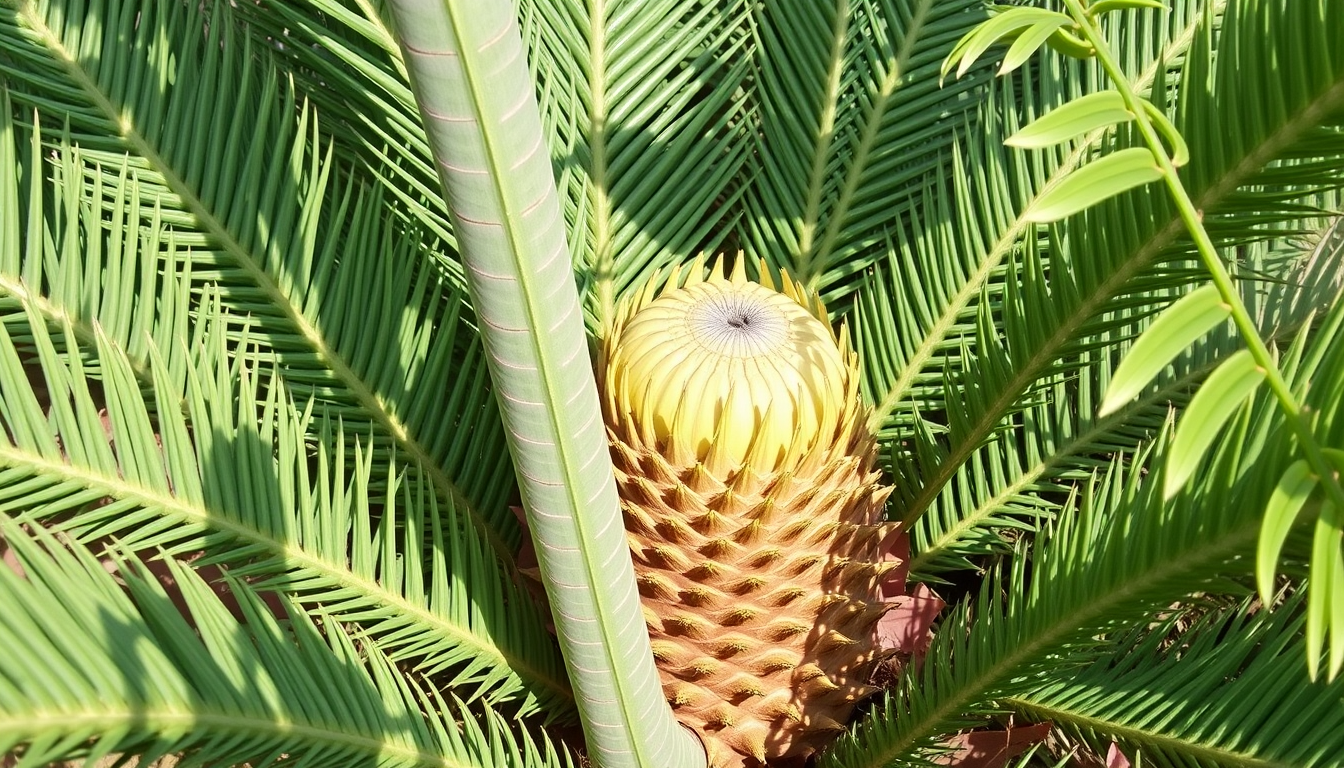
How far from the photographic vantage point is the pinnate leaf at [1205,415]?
61cm

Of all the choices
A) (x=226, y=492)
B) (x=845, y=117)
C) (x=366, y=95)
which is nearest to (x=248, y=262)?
(x=366, y=95)

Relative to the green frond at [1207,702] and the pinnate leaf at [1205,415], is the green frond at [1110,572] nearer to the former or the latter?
the green frond at [1207,702]

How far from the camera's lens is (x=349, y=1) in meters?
1.55

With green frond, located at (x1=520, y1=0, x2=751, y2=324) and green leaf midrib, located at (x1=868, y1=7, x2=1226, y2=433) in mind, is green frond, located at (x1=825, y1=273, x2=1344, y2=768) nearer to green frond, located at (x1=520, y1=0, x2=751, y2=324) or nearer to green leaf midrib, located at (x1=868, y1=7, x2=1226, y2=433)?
green leaf midrib, located at (x1=868, y1=7, x2=1226, y2=433)

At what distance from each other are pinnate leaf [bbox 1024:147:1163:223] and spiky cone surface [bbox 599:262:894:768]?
2.14 feet

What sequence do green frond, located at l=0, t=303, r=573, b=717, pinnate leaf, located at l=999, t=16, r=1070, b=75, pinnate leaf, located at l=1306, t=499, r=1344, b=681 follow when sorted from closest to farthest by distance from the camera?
1. pinnate leaf, located at l=1306, t=499, r=1344, b=681
2. pinnate leaf, located at l=999, t=16, r=1070, b=75
3. green frond, located at l=0, t=303, r=573, b=717

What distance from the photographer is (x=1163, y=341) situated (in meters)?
0.63

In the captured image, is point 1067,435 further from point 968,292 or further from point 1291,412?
point 1291,412

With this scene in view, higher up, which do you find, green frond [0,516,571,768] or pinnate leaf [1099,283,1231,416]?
pinnate leaf [1099,283,1231,416]

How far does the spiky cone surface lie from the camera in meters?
1.30

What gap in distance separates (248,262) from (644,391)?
573 mm

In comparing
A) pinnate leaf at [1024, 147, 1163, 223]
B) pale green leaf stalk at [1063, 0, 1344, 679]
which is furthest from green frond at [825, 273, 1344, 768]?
pinnate leaf at [1024, 147, 1163, 223]

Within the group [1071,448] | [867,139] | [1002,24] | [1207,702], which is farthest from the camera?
[867,139]

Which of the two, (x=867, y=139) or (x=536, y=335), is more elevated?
(x=867, y=139)
